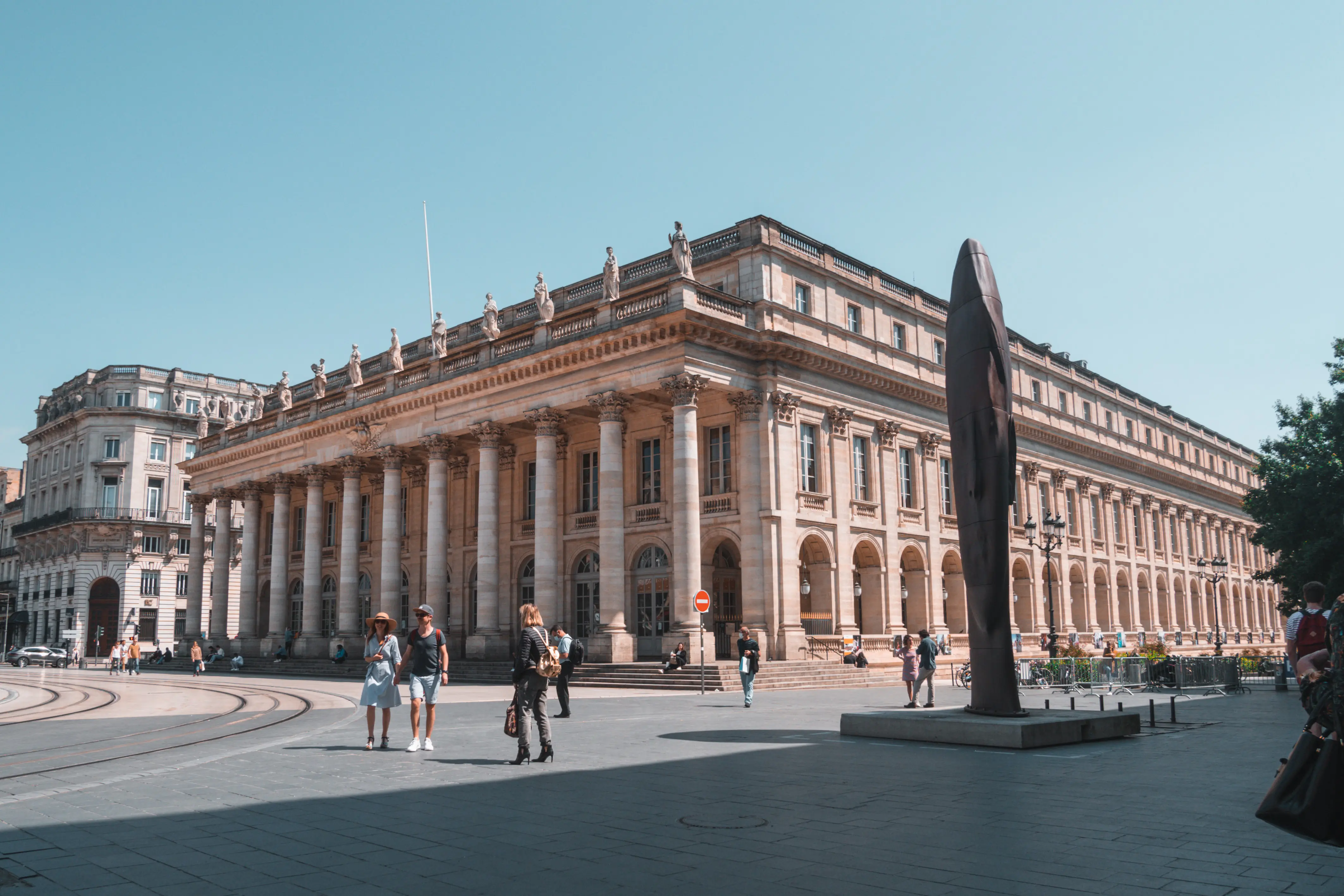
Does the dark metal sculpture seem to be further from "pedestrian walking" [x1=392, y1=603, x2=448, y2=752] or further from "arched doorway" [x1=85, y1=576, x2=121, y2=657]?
"arched doorway" [x1=85, y1=576, x2=121, y2=657]

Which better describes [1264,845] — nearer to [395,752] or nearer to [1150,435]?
[395,752]

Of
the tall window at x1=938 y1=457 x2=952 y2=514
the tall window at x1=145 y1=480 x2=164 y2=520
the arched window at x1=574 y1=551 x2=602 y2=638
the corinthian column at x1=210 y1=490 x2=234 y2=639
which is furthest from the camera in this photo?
the tall window at x1=145 y1=480 x2=164 y2=520

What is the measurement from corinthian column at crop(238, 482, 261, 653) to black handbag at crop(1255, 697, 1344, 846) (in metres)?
52.1

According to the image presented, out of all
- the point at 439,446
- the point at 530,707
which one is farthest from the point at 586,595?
the point at 530,707

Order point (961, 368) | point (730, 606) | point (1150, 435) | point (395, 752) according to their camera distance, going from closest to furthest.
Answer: point (395, 752) → point (961, 368) → point (730, 606) → point (1150, 435)

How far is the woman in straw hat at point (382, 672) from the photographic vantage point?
13.1 m

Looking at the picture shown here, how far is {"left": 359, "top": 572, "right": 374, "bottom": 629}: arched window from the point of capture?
4991 centimetres

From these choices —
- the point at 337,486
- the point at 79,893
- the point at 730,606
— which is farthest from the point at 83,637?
the point at 79,893

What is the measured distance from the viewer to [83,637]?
72.2m

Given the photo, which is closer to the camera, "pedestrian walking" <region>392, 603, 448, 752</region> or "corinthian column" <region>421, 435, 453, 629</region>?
"pedestrian walking" <region>392, 603, 448, 752</region>

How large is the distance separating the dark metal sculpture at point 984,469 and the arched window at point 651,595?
22.4 meters

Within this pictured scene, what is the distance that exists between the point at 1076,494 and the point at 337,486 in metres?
40.5

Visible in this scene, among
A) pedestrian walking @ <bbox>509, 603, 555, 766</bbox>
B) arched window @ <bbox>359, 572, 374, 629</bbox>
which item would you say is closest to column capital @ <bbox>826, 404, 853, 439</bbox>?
arched window @ <bbox>359, 572, 374, 629</bbox>

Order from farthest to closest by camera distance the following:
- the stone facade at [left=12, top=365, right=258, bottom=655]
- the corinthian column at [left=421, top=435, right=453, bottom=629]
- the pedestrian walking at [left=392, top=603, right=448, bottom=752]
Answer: the stone facade at [left=12, top=365, right=258, bottom=655] → the corinthian column at [left=421, top=435, right=453, bottom=629] → the pedestrian walking at [left=392, top=603, right=448, bottom=752]
